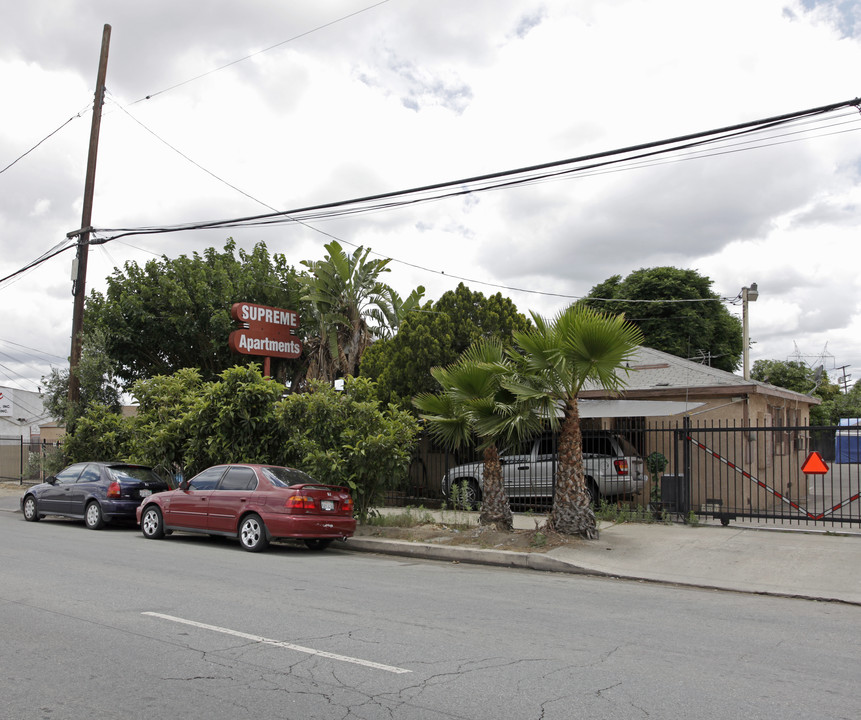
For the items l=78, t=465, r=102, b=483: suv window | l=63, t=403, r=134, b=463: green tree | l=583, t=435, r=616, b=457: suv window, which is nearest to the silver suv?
l=583, t=435, r=616, b=457: suv window

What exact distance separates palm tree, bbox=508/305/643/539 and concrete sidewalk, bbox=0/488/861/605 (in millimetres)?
710

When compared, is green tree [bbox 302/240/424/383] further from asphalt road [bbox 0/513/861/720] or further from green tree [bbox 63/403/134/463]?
asphalt road [bbox 0/513/861/720]

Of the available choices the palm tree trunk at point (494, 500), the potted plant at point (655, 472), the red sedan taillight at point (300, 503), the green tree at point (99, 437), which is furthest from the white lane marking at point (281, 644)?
the green tree at point (99, 437)

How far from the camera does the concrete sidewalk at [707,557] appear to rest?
962 centimetres

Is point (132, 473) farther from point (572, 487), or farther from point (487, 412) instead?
point (572, 487)

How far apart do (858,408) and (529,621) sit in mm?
53390

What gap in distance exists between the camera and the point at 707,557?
11.1 metres

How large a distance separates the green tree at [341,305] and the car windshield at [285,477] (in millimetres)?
9477

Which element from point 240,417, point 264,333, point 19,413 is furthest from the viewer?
point 19,413

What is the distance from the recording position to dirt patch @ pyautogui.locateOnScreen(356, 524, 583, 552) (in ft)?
39.3

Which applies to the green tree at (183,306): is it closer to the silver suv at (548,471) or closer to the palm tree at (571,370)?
the silver suv at (548,471)

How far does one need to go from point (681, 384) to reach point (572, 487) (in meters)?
6.76

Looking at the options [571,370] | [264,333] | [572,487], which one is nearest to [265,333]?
[264,333]

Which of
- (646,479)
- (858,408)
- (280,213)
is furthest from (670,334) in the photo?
(280,213)
